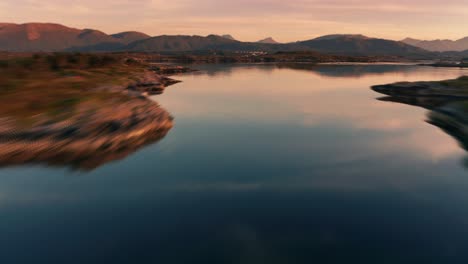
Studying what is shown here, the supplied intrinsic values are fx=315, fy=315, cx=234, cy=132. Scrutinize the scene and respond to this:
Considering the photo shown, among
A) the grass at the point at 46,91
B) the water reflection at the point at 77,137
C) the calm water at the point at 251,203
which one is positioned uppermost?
the grass at the point at 46,91

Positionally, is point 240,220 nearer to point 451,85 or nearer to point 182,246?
point 182,246

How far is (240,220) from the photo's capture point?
62.2 feet

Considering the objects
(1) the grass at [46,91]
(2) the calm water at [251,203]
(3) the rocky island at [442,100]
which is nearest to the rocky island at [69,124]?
(1) the grass at [46,91]

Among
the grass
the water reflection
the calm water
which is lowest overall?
the calm water

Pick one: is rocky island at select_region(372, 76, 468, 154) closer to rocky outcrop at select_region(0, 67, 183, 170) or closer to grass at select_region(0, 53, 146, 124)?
rocky outcrop at select_region(0, 67, 183, 170)

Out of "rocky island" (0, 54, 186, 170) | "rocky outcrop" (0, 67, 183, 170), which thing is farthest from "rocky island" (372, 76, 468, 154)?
"rocky island" (0, 54, 186, 170)

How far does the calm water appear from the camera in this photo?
1620 centimetres

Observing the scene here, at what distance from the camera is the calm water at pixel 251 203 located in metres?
16.2

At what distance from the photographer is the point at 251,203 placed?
21.2 meters

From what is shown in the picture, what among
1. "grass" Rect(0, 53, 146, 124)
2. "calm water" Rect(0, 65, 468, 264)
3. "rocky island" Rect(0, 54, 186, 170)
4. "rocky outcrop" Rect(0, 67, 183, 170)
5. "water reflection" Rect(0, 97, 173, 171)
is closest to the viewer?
"calm water" Rect(0, 65, 468, 264)

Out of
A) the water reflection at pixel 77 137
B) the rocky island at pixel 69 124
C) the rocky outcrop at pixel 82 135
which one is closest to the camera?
the water reflection at pixel 77 137

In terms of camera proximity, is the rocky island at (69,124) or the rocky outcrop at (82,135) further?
the rocky island at (69,124)

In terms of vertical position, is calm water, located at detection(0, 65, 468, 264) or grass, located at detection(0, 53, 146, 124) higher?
grass, located at detection(0, 53, 146, 124)

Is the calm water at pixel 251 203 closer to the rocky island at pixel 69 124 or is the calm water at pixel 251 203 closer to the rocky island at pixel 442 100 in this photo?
the rocky island at pixel 69 124
